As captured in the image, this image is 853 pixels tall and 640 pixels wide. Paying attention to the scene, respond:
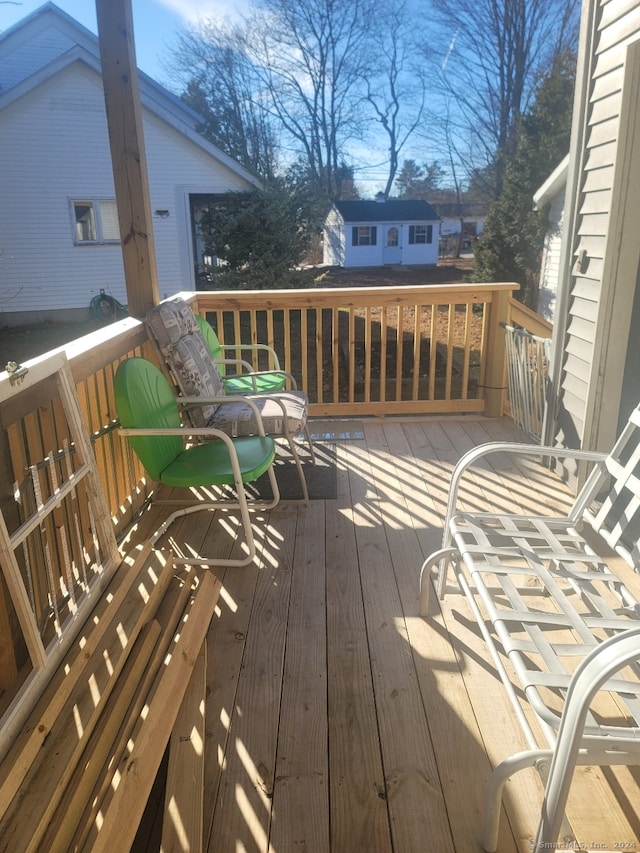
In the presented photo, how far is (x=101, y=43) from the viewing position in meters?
2.59

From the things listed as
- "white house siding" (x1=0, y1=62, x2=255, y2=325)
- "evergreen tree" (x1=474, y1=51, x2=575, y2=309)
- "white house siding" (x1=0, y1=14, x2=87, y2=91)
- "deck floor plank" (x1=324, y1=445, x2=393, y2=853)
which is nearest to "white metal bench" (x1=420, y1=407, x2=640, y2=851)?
"deck floor plank" (x1=324, y1=445, x2=393, y2=853)

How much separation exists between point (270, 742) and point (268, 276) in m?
8.86

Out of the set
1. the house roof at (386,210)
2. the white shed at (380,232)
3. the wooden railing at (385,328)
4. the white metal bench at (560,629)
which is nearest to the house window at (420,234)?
the white shed at (380,232)

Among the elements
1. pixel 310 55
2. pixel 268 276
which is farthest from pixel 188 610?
pixel 310 55

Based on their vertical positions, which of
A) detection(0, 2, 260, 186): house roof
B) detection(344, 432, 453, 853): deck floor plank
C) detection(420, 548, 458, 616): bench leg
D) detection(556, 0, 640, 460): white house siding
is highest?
detection(0, 2, 260, 186): house roof

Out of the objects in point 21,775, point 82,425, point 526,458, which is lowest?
point 526,458

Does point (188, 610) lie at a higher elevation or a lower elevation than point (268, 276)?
lower

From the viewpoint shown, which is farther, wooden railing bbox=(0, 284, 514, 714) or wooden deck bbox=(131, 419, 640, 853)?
wooden railing bbox=(0, 284, 514, 714)

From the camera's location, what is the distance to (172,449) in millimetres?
2701

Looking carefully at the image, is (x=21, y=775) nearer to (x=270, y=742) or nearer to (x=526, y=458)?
(x=270, y=742)

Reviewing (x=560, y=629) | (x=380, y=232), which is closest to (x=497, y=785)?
(x=560, y=629)

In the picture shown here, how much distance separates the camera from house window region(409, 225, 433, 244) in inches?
722

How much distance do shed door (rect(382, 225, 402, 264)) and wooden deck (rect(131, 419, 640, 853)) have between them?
16.7 meters

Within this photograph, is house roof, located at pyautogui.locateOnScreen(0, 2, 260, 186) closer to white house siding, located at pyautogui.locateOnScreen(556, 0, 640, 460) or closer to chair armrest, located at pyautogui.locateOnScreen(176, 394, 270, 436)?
white house siding, located at pyautogui.locateOnScreen(556, 0, 640, 460)
